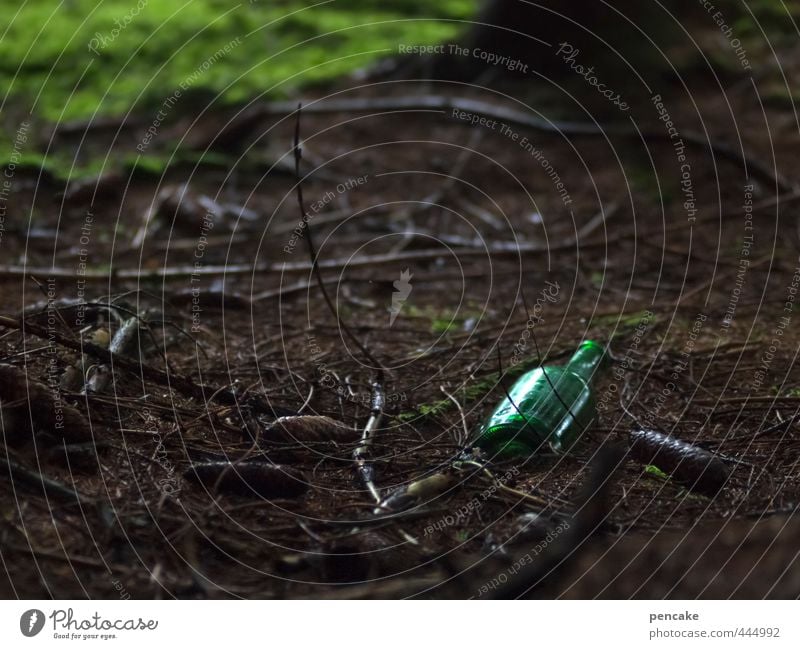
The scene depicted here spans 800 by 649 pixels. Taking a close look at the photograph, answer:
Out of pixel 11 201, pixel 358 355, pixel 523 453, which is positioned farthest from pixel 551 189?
pixel 11 201

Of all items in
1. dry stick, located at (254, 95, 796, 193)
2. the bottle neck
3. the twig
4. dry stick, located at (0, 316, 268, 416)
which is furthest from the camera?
dry stick, located at (254, 95, 796, 193)

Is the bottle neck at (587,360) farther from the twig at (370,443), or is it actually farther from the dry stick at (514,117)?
the dry stick at (514,117)

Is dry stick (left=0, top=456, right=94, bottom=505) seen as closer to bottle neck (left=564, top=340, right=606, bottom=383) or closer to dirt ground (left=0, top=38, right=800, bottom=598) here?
dirt ground (left=0, top=38, right=800, bottom=598)

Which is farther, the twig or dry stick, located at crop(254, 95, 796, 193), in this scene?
dry stick, located at crop(254, 95, 796, 193)

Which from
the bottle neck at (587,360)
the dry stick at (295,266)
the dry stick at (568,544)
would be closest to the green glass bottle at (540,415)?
the bottle neck at (587,360)

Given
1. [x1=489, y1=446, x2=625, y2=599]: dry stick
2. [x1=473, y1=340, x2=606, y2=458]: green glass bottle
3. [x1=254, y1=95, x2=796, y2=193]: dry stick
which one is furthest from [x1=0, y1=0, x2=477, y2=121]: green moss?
[x1=489, y1=446, x2=625, y2=599]: dry stick

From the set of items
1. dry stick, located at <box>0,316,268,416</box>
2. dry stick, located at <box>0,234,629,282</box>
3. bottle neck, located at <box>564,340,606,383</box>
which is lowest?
dry stick, located at <box>0,316,268,416</box>

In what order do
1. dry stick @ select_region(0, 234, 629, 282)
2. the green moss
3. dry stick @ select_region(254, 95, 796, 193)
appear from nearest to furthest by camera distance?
dry stick @ select_region(0, 234, 629, 282)
dry stick @ select_region(254, 95, 796, 193)
the green moss
